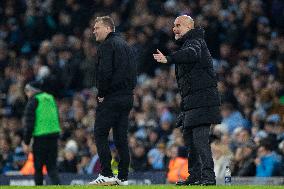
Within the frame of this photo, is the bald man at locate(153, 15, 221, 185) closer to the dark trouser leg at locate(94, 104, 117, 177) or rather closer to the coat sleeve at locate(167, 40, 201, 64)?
the coat sleeve at locate(167, 40, 201, 64)

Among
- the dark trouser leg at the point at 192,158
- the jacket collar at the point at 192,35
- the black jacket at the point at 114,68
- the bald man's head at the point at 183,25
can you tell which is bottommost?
the dark trouser leg at the point at 192,158

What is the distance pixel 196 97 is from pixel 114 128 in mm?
1302

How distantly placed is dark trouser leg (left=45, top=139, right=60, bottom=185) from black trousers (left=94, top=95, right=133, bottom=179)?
3728mm

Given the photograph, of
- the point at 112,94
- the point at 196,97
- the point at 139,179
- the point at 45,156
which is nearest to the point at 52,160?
the point at 45,156

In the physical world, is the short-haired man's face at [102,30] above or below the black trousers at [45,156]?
above

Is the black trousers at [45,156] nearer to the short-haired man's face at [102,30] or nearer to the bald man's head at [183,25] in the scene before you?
the short-haired man's face at [102,30]

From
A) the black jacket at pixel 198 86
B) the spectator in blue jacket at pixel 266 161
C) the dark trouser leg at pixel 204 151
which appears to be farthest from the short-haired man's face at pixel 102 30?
the spectator in blue jacket at pixel 266 161

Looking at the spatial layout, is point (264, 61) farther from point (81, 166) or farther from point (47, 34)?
point (47, 34)

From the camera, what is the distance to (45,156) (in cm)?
1669

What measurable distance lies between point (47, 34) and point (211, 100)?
15.6 meters

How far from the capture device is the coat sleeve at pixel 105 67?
12.8 meters

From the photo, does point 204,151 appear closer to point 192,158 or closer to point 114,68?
point 192,158

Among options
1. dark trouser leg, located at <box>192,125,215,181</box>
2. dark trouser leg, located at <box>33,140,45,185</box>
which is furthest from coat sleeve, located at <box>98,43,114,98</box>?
dark trouser leg, located at <box>33,140,45,185</box>

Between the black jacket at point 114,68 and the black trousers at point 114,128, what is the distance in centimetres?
13
